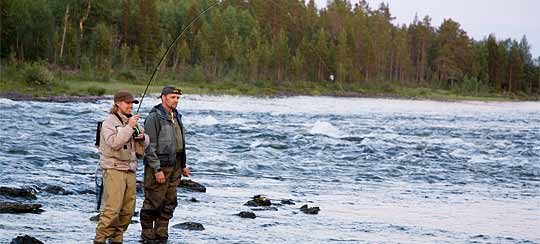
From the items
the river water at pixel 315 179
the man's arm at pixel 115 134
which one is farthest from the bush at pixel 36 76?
the man's arm at pixel 115 134

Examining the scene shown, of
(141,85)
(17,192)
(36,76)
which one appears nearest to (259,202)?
(17,192)

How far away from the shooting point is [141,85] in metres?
59.2

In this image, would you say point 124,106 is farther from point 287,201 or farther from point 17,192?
point 287,201

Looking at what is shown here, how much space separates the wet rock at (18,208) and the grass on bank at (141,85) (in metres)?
30.3

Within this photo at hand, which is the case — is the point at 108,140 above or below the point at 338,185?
above

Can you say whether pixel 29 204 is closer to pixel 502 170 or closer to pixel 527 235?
pixel 527 235

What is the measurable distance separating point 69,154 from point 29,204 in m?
7.39

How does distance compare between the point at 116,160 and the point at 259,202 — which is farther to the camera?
the point at 259,202

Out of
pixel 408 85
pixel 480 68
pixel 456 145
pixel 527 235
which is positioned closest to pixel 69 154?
pixel 527 235

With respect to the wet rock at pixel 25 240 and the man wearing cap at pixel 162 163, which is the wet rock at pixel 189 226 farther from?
the wet rock at pixel 25 240

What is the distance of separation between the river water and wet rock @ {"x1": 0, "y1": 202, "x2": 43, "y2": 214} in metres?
0.15

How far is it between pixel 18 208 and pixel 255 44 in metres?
96.7

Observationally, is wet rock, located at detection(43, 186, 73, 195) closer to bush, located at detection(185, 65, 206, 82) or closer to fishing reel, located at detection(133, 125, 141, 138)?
fishing reel, located at detection(133, 125, 141, 138)

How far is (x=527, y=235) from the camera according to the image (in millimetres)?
10539
